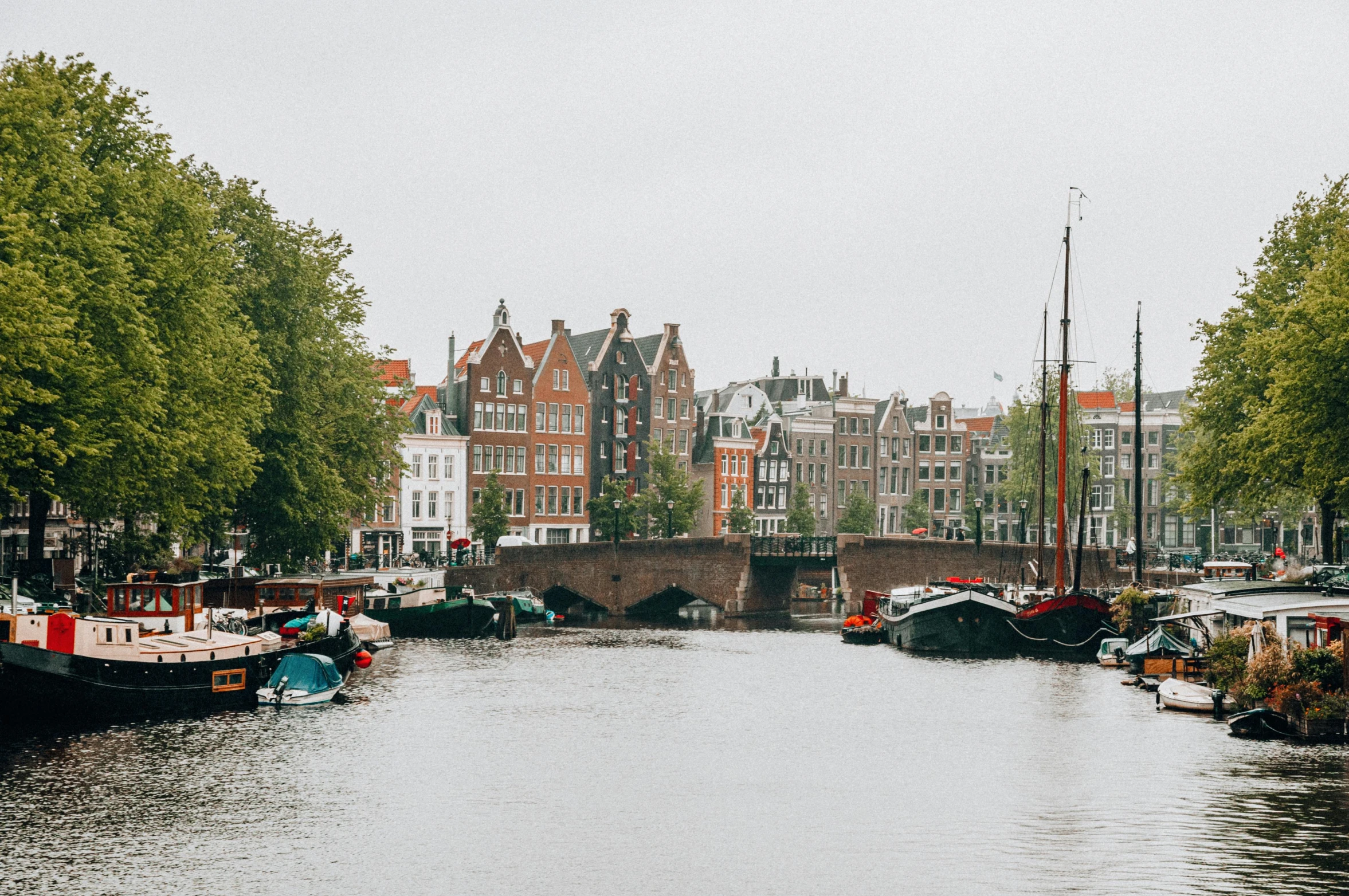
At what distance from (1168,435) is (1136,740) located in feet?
253

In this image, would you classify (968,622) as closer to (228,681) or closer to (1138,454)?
(1138,454)

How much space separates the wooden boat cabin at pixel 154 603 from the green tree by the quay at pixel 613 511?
2037 inches

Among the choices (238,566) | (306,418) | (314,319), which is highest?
(314,319)

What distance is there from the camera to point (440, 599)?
Result: 69938mm

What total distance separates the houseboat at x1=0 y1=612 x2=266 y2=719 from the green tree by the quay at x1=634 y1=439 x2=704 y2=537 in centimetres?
5338

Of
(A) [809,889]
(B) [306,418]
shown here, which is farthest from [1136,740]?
(B) [306,418]

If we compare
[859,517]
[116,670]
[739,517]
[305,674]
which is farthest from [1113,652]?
[859,517]

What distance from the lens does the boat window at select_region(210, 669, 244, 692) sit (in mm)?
39031

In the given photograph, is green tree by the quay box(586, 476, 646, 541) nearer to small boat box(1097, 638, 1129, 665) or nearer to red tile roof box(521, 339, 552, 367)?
red tile roof box(521, 339, 552, 367)

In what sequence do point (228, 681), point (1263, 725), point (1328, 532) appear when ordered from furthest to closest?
point (1328, 532) < point (228, 681) < point (1263, 725)

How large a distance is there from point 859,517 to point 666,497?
18439 mm

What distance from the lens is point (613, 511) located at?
9612cm

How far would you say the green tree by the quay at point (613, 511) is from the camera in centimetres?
9438

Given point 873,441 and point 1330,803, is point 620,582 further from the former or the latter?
point 1330,803
